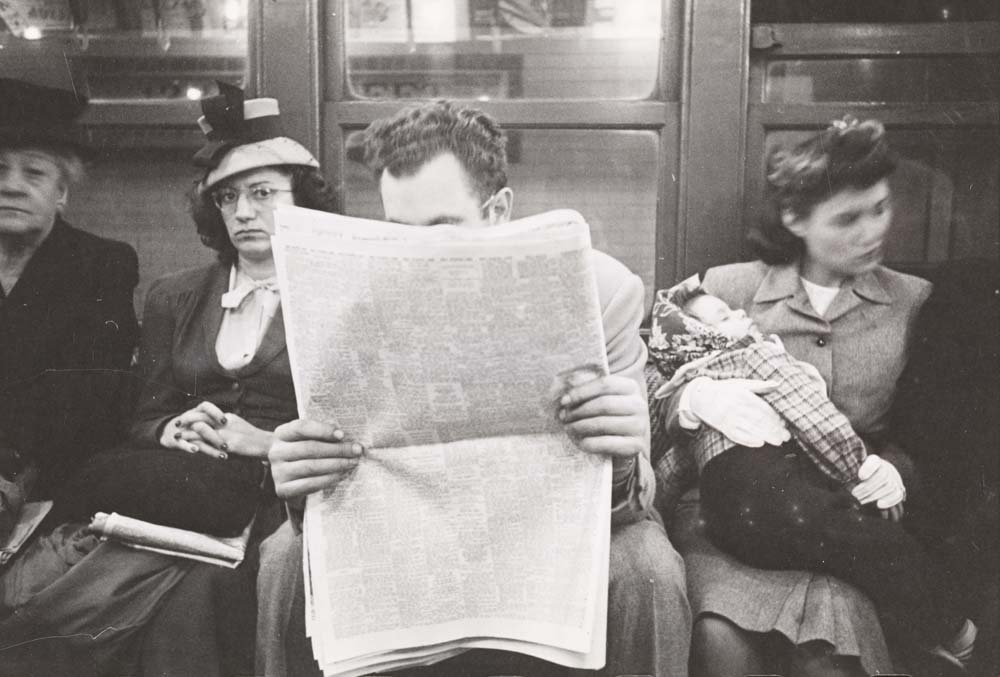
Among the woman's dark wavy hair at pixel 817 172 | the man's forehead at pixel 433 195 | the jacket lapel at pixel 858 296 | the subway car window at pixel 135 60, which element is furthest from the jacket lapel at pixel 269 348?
the jacket lapel at pixel 858 296

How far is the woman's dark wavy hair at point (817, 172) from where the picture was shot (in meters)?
1.99

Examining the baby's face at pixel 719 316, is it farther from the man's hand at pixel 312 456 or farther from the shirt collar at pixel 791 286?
the man's hand at pixel 312 456

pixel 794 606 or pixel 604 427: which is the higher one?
pixel 604 427

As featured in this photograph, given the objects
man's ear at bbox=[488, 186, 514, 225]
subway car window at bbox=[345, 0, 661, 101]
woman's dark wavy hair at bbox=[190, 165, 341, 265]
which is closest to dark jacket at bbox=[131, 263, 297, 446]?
woman's dark wavy hair at bbox=[190, 165, 341, 265]

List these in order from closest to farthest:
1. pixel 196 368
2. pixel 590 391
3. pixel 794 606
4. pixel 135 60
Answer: pixel 590 391 < pixel 794 606 < pixel 196 368 < pixel 135 60

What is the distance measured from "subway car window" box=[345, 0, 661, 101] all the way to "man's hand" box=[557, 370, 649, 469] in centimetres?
118

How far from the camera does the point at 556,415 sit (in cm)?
135

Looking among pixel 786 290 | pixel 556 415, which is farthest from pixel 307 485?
pixel 786 290

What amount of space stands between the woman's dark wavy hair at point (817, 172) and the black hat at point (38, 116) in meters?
1.72

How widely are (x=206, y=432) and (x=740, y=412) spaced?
1.11 meters

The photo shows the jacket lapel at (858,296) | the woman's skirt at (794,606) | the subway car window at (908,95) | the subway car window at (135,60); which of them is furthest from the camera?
the subway car window at (135,60)

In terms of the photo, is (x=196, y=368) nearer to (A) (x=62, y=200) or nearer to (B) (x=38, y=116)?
(A) (x=62, y=200)

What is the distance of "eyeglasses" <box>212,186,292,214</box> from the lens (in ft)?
7.02

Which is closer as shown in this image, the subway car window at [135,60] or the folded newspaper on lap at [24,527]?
the folded newspaper on lap at [24,527]
